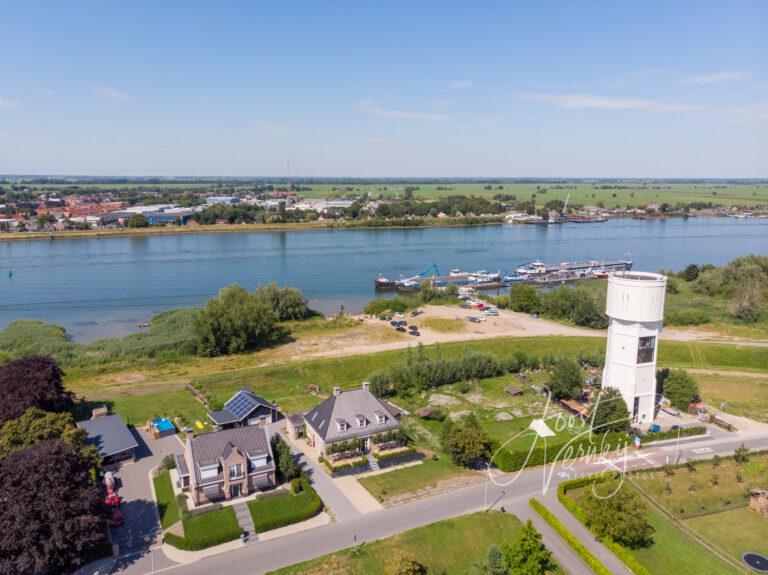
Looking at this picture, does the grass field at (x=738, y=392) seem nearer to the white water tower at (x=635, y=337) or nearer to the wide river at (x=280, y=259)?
the white water tower at (x=635, y=337)

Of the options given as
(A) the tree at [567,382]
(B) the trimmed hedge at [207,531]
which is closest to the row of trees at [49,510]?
(B) the trimmed hedge at [207,531]

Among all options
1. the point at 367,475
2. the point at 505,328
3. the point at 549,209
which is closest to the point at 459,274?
the point at 505,328

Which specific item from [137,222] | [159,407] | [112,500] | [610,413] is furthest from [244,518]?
[137,222]

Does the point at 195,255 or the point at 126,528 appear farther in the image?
the point at 195,255

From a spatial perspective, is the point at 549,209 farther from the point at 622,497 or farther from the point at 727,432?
the point at 622,497

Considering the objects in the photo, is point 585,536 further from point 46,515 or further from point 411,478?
point 46,515

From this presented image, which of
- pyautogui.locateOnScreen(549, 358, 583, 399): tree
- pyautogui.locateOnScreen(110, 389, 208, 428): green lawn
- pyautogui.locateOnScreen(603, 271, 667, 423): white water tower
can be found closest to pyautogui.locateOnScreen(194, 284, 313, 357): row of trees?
pyautogui.locateOnScreen(110, 389, 208, 428): green lawn
